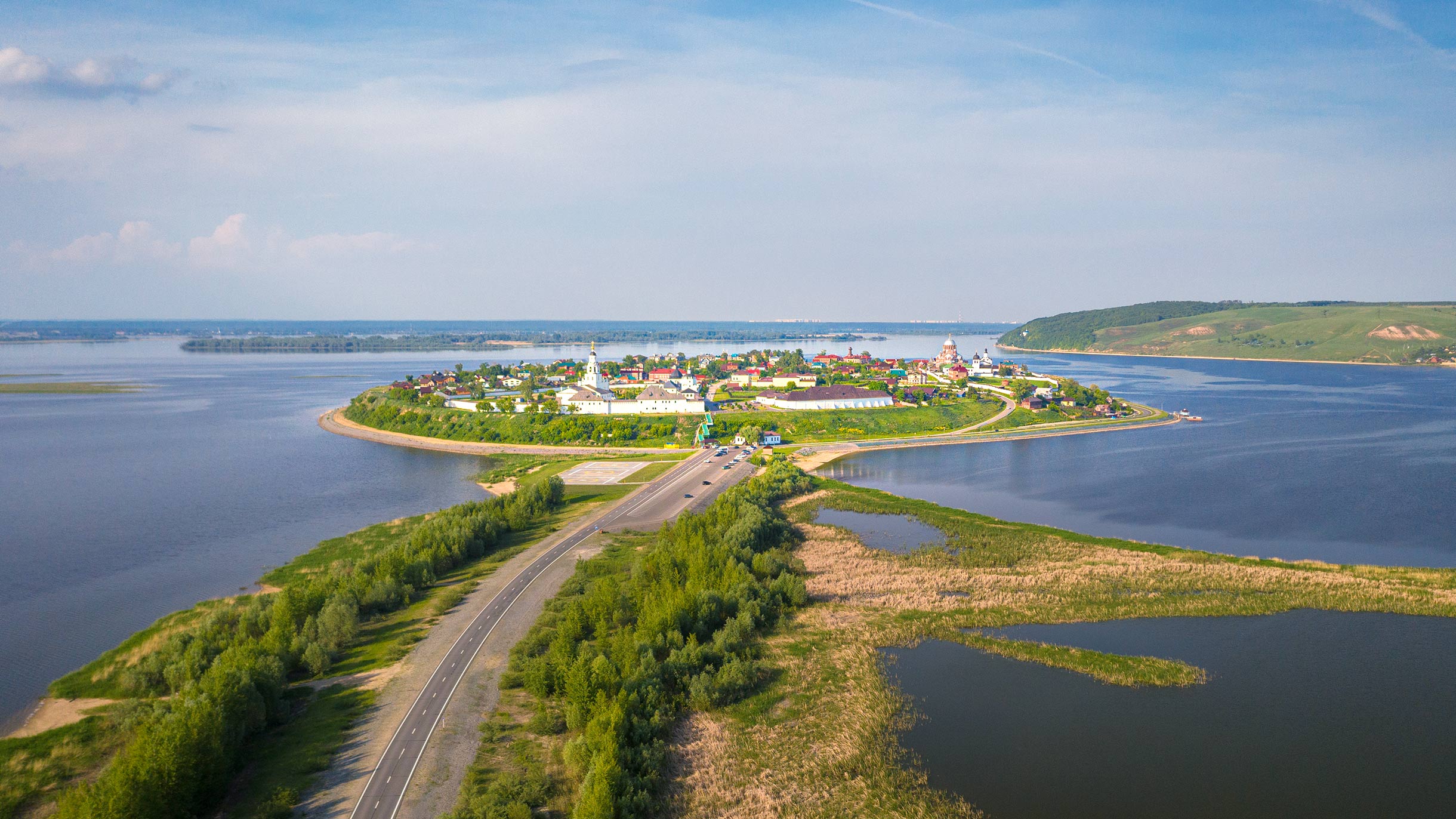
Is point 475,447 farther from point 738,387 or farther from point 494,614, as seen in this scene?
point 494,614

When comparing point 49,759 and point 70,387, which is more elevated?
point 70,387

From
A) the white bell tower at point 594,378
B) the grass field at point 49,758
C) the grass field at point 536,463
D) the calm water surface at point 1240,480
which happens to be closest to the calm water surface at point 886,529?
the calm water surface at point 1240,480

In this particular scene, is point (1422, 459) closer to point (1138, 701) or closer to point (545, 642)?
point (1138, 701)

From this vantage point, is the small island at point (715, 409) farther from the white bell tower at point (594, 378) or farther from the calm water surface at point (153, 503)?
the calm water surface at point (153, 503)

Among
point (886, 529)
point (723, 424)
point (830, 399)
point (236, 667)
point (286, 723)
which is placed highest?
point (830, 399)

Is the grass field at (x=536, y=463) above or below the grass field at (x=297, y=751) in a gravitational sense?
above

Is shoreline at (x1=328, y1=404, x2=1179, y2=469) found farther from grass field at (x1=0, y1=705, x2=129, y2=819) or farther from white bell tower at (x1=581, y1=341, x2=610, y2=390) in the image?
grass field at (x1=0, y1=705, x2=129, y2=819)

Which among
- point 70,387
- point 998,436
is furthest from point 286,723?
point 70,387
